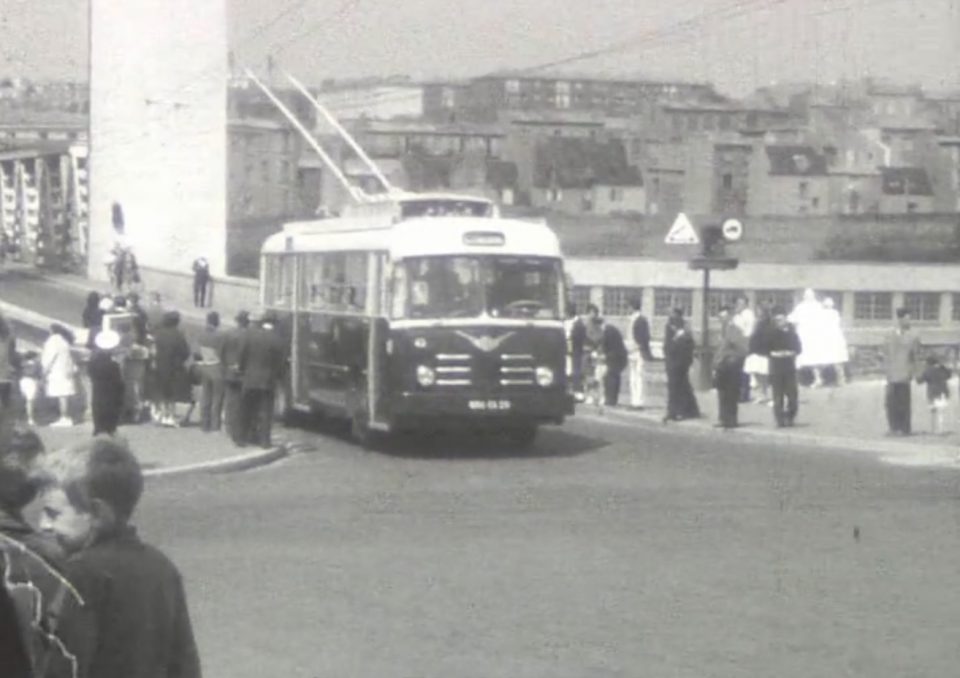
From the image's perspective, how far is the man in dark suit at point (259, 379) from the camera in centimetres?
2433

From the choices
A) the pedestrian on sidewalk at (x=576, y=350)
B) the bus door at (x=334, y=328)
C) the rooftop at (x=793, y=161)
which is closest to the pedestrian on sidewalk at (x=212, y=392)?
the bus door at (x=334, y=328)

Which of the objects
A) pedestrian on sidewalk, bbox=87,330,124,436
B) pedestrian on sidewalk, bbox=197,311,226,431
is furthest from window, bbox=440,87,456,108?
pedestrian on sidewalk, bbox=87,330,124,436

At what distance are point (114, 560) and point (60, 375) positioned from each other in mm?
22658

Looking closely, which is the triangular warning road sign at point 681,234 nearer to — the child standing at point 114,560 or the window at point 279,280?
the window at point 279,280

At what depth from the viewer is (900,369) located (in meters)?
26.3

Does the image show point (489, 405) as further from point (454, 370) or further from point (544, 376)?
point (544, 376)

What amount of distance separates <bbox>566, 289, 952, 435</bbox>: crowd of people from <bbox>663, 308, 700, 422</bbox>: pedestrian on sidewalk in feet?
0.04

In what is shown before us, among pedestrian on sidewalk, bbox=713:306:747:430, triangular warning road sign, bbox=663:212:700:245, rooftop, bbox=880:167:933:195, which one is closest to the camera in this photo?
pedestrian on sidewalk, bbox=713:306:747:430

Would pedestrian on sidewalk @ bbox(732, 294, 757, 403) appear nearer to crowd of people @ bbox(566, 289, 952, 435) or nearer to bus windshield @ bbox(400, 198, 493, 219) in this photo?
crowd of people @ bbox(566, 289, 952, 435)

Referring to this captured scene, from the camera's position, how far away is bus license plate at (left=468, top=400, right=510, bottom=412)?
2347 centimetres

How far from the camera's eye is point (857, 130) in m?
87.8

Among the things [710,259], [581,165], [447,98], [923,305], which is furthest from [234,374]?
[447,98]

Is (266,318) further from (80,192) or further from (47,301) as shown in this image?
(80,192)

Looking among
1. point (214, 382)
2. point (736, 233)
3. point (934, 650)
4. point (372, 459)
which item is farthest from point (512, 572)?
point (736, 233)
